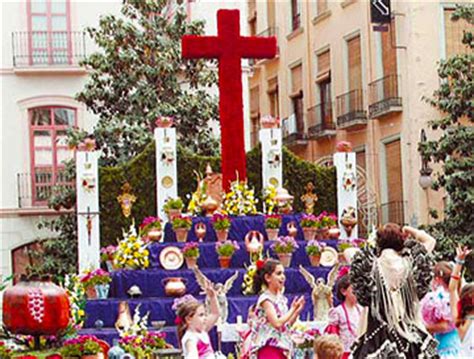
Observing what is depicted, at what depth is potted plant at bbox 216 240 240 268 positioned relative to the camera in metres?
17.2

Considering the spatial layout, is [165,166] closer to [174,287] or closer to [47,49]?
[174,287]

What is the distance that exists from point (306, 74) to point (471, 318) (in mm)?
25726

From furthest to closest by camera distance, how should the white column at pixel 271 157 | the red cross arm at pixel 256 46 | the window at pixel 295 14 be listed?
the window at pixel 295 14 < the white column at pixel 271 157 < the red cross arm at pixel 256 46

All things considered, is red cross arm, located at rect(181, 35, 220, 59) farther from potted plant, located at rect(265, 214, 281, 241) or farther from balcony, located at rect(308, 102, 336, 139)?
balcony, located at rect(308, 102, 336, 139)

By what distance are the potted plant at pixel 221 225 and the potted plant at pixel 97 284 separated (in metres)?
2.42

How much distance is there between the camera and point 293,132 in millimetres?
35594

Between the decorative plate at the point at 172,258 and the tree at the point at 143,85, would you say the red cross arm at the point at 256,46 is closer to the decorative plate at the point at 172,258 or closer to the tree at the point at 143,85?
the decorative plate at the point at 172,258

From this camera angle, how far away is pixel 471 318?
33.3ft

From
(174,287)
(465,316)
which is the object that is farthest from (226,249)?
(465,316)

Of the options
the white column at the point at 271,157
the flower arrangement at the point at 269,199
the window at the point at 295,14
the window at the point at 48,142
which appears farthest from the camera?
the window at the point at 295,14

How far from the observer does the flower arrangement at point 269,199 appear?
2052 centimetres

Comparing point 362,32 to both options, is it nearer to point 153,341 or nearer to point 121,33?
point 121,33

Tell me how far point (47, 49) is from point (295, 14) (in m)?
9.25

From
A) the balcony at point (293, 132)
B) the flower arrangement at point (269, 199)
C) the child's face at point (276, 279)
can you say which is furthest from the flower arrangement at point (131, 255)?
the balcony at point (293, 132)
